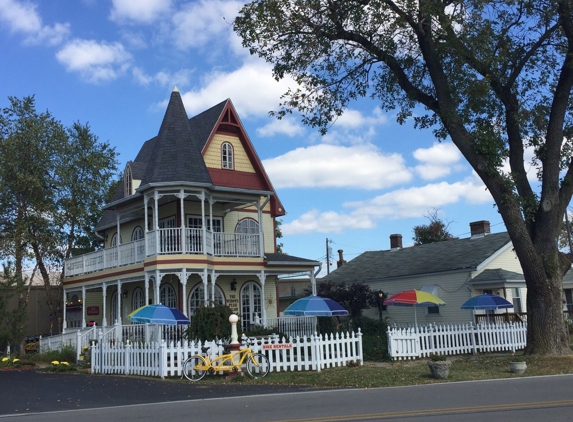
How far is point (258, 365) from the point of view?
1495 cm

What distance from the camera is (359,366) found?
16.8 m

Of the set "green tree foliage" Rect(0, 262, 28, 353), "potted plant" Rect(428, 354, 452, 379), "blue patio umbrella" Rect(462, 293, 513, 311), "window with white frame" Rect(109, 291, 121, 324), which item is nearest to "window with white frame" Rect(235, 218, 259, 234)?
"window with white frame" Rect(109, 291, 121, 324)

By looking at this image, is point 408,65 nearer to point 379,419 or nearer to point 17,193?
point 379,419

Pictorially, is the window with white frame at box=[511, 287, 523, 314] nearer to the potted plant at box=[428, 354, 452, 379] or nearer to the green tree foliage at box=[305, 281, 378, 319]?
the green tree foliage at box=[305, 281, 378, 319]

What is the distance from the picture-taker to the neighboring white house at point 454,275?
26203 millimetres

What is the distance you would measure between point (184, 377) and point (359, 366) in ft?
16.0

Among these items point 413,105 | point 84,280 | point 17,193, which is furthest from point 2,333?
point 413,105

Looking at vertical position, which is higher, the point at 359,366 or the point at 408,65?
the point at 408,65

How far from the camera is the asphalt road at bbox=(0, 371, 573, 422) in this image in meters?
8.88

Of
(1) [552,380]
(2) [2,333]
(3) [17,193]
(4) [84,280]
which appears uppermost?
(3) [17,193]

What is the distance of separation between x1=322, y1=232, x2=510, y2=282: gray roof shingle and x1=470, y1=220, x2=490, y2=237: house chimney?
3.24 feet

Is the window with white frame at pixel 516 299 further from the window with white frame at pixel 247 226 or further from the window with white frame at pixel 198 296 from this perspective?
the window with white frame at pixel 198 296

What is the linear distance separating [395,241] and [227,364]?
22.6 metres

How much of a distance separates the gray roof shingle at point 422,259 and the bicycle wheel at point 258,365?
555 inches
